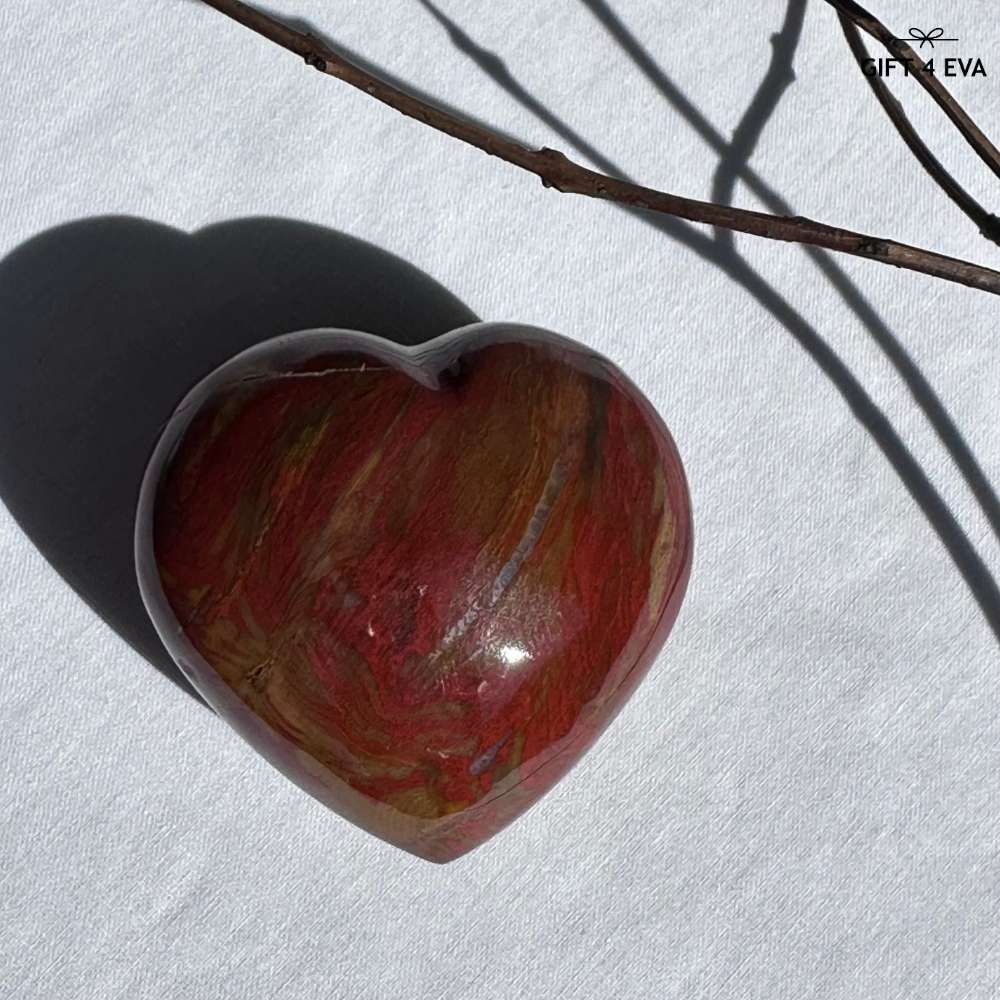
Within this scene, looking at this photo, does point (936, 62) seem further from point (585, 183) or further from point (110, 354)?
point (110, 354)

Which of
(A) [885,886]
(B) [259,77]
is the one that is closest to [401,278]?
(B) [259,77]

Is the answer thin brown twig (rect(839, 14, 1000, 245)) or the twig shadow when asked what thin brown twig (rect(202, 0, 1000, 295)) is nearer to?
thin brown twig (rect(839, 14, 1000, 245))

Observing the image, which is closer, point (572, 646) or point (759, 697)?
point (572, 646)

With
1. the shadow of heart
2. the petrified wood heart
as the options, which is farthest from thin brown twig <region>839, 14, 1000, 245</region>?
the shadow of heart

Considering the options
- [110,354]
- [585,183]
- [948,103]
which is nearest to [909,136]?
[948,103]

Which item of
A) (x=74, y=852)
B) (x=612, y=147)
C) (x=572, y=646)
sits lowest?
(x=74, y=852)

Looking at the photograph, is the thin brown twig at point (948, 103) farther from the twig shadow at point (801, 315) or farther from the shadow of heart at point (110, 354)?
the shadow of heart at point (110, 354)

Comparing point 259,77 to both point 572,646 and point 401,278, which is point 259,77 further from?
point 572,646
